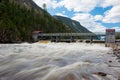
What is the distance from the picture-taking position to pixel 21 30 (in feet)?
315

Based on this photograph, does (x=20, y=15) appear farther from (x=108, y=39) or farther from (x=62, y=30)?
(x=108, y=39)

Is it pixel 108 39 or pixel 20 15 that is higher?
pixel 20 15

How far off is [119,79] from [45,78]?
118 inches

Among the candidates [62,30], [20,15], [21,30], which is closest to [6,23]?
[21,30]

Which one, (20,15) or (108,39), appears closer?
(108,39)

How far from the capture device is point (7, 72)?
29.2ft

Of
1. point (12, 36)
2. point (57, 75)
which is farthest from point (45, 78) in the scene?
point (12, 36)

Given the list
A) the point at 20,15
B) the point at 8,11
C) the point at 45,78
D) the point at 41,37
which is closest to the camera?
the point at 45,78

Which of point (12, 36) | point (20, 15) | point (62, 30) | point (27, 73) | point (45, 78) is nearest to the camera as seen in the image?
point (45, 78)

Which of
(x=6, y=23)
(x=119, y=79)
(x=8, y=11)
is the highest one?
(x=8, y=11)

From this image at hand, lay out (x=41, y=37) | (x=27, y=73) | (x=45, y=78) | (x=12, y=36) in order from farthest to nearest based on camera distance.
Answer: (x=41, y=37)
(x=12, y=36)
(x=27, y=73)
(x=45, y=78)

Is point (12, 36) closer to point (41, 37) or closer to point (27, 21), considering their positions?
point (41, 37)

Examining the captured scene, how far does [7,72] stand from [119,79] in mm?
4804

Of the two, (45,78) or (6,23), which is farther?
(6,23)
